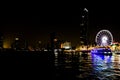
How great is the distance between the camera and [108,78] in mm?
41719

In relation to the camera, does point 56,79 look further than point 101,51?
No

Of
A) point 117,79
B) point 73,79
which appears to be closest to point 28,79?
point 73,79

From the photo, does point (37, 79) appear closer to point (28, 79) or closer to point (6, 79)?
point (28, 79)

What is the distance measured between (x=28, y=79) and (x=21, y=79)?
44.0 inches

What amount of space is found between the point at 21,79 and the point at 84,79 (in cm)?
954

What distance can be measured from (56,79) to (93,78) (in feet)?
18.3

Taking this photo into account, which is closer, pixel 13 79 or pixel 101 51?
pixel 13 79

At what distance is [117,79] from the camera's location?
4078 centimetres

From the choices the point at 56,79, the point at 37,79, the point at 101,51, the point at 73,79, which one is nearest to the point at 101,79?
the point at 73,79

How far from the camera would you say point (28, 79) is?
41844mm

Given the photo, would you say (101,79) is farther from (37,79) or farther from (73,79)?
(37,79)

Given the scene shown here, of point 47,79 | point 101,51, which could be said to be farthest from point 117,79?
point 101,51

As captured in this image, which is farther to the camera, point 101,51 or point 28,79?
point 101,51

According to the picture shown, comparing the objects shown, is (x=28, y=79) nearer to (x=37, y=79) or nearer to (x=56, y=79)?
(x=37, y=79)
